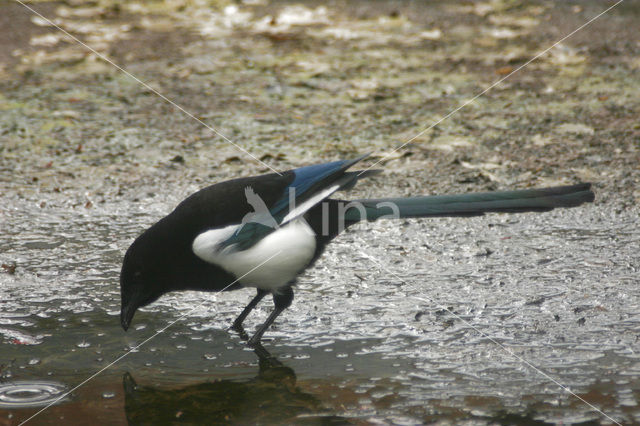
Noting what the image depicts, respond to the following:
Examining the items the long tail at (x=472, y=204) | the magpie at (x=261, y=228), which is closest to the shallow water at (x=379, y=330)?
the magpie at (x=261, y=228)

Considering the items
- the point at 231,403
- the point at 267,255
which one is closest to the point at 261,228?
the point at 267,255

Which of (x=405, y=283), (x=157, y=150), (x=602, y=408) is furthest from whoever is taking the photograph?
(x=157, y=150)

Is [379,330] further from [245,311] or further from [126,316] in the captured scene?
[126,316]

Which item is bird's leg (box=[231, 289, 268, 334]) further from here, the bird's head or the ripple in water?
the ripple in water

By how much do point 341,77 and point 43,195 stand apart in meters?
2.47

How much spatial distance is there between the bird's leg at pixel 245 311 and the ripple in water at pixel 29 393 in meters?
0.62

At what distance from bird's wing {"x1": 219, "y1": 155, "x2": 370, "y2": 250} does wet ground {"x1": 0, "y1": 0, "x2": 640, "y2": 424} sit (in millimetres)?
327

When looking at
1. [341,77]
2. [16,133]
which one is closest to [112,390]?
[16,133]

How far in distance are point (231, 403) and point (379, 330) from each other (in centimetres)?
60

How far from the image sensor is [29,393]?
96.3 inches

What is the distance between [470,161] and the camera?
4469 millimetres

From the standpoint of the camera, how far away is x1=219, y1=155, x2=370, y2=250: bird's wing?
2.90 metres

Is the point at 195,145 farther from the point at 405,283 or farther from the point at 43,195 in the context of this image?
the point at 405,283

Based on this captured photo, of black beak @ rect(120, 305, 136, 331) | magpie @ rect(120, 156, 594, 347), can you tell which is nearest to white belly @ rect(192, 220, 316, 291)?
magpie @ rect(120, 156, 594, 347)
